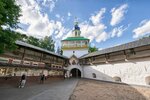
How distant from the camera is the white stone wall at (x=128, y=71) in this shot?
1293 cm

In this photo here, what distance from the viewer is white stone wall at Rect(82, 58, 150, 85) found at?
12.9 m

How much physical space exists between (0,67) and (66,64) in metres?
18.3

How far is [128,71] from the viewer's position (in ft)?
48.2

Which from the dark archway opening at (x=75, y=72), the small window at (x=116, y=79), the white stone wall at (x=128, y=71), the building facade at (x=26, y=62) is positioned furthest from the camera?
the dark archway opening at (x=75, y=72)

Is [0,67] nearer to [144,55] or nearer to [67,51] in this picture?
[144,55]

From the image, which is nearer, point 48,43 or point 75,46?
point 75,46

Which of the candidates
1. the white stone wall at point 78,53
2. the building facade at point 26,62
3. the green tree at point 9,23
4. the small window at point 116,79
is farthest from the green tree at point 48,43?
the green tree at point 9,23

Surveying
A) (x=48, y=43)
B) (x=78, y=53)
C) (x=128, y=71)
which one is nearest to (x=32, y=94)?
(x=128, y=71)

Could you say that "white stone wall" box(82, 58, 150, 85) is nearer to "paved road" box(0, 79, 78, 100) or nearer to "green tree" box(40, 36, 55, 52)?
"paved road" box(0, 79, 78, 100)

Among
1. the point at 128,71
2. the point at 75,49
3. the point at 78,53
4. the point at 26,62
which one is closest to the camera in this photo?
the point at 128,71

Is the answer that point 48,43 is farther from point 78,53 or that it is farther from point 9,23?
point 9,23

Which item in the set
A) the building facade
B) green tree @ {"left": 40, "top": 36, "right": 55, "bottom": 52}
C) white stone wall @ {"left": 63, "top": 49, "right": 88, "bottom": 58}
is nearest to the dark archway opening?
white stone wall @ {"left": 63, "top": 49, "right": 88, "bottom": 58}

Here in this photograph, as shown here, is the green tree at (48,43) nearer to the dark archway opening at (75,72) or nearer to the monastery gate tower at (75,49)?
the monastery gate tower at (75,49)

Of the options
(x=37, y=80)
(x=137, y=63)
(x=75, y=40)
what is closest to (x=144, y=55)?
(x=137, y=63)
